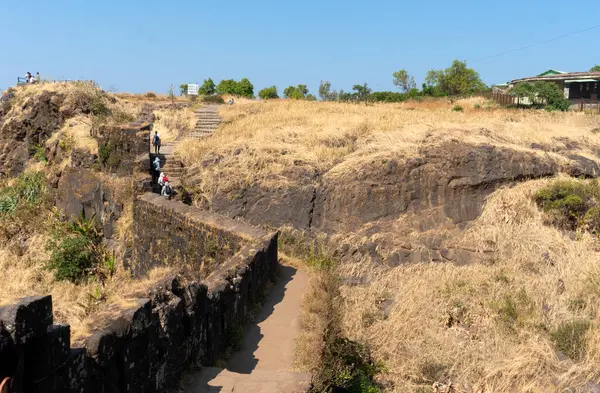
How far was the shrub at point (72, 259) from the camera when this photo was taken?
1443cm

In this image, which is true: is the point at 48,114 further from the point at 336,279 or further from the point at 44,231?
the point at 336,279

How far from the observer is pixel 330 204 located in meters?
14.9

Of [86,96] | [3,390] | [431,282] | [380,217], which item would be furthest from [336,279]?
[86,96]

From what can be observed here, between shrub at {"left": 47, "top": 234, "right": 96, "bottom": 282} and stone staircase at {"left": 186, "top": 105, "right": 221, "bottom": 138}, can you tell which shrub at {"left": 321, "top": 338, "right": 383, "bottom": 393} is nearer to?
shrub at {"left": 47, "top": 234, "right": 96, "bottom": 282}

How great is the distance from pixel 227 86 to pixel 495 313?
45.3m

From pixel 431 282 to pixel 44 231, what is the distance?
11832 mm

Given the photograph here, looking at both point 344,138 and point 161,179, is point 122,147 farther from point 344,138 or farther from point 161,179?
point 344,138

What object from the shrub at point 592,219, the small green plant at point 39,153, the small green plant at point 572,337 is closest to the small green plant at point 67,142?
the small green plant at point 39,153

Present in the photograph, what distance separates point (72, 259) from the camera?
1478 cm

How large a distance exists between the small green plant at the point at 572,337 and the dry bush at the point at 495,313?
16mm

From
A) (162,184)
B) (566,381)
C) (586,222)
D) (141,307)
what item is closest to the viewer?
(141,307)

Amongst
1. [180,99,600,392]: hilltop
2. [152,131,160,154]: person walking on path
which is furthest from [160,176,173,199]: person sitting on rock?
[152,131,160,154]: person walking on path

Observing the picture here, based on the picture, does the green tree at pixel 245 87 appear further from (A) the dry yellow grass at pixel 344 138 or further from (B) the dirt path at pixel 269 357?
(B) the dirt path at pixel 269 357

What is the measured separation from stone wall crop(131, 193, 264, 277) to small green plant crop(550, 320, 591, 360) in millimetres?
5441
